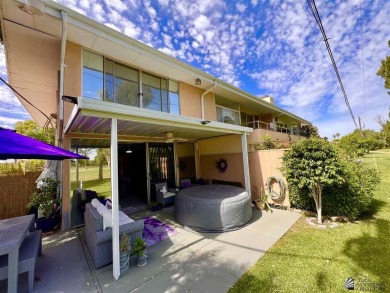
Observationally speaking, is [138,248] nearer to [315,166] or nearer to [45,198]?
[45,198]

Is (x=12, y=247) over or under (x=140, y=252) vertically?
over

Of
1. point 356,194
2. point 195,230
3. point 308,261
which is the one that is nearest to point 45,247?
point 195,230

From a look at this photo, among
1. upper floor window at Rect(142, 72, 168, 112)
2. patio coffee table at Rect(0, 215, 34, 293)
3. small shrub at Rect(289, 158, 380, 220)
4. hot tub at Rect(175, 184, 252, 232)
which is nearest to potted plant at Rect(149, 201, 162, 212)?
hot tub at Rect(175, 184, 252, 232)

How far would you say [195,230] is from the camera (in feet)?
17.8

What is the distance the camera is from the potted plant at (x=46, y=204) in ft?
17.6

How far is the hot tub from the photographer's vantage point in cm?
523

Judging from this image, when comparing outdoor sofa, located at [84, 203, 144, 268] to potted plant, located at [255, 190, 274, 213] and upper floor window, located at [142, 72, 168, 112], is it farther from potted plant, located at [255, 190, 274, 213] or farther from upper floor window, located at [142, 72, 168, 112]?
potted plant, located at [255, 190, 274, 213]

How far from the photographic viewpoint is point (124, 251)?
11.8 feet

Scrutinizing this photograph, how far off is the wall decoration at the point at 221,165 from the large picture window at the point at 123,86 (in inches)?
130

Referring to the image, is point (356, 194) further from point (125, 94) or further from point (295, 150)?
point (125, 94)

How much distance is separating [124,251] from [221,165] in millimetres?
6299

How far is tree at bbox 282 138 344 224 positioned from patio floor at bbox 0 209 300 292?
1413mm

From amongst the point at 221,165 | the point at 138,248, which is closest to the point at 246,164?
the point at 221,165

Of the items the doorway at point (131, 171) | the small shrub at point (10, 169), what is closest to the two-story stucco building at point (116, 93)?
the small shrub at point (10, 169)
